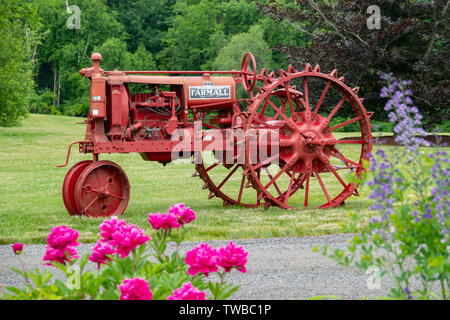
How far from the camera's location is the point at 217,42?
50.0 metres

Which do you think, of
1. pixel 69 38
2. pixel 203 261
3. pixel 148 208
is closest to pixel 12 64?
pixel 148 208

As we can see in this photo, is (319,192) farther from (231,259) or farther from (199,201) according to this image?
(231,259)

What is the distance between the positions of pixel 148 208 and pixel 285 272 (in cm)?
480

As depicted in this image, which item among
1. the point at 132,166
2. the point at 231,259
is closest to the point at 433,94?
the point at 132,166

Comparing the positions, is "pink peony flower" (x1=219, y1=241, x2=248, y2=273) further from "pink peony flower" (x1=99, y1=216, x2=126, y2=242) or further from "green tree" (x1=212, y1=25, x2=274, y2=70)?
"green tree" (x1=212, y1=25, x2=274, y2=70)

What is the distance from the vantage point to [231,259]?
3.11 meters

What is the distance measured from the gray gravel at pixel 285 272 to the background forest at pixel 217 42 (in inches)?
669

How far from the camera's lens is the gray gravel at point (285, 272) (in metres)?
4.78

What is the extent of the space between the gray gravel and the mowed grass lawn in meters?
0.44

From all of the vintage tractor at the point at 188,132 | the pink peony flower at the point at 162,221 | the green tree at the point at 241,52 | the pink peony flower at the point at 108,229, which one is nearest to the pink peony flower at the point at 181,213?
the pink peony flower at the point at 162,221

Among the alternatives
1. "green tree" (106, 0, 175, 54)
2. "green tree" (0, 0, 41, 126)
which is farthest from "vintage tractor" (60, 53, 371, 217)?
"green tree" (106, 0, 175, 54)

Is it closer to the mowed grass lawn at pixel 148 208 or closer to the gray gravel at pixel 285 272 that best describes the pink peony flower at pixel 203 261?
the mowed grass lawn at pixel 148 208

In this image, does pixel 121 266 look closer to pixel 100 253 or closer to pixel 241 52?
pixel 100 253

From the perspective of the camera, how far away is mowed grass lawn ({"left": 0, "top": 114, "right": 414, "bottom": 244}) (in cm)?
754
